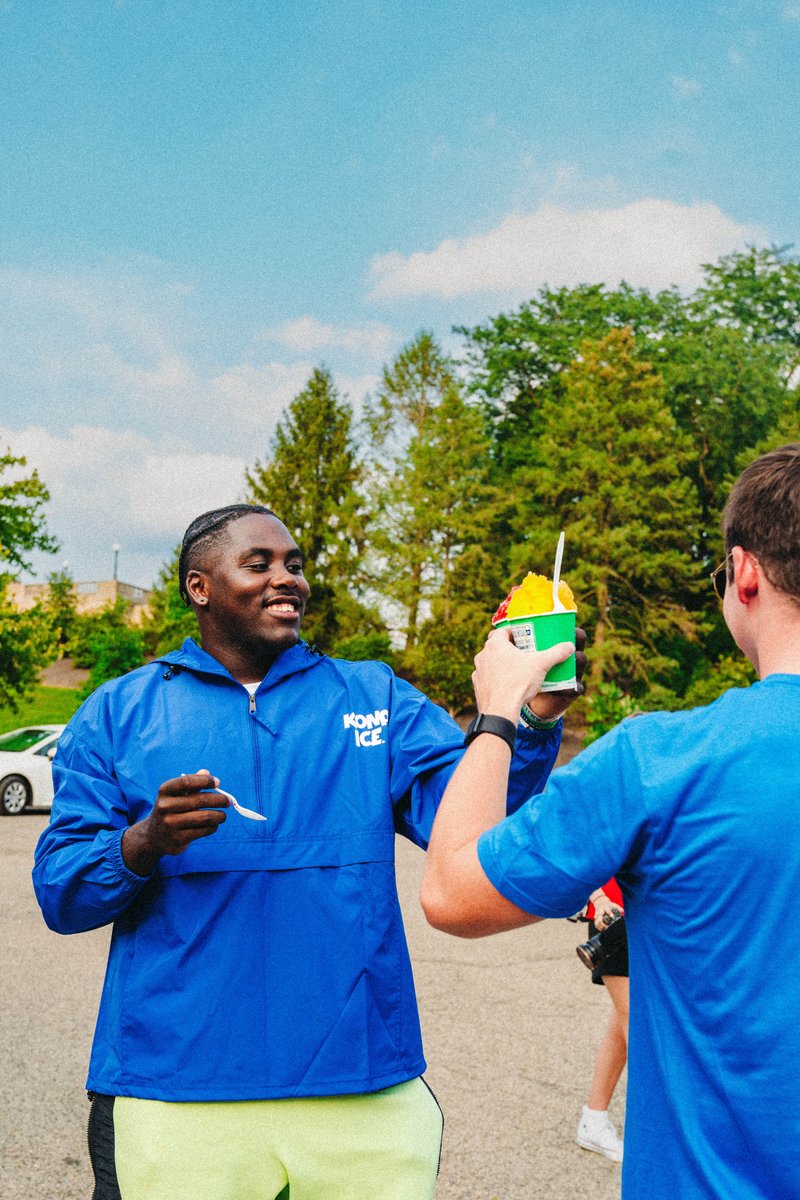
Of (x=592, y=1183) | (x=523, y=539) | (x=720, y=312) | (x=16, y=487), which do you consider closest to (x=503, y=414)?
(x=523, y=539)

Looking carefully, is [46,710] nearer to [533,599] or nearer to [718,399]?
[718,399]

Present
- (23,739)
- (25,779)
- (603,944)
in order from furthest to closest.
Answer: (23,739) → (25,779) → (603,944)

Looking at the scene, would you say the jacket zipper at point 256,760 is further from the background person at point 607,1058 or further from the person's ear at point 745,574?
the background person at point 607,1058

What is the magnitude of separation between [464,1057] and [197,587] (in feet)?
14.3

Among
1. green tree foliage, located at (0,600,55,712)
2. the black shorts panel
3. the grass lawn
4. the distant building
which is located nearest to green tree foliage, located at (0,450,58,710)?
green tree foliage, located at (0,600,55,712)

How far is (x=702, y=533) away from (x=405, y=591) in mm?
11118

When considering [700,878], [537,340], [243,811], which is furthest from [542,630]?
[537,340]

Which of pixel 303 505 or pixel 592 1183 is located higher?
pixel 303 505

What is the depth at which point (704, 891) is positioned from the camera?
149 cm

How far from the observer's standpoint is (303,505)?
5059 cm

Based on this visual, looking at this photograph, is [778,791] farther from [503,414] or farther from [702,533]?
[503,414]

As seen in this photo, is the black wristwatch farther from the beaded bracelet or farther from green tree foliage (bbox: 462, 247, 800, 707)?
green tree foliage (bbox: 462, 247, 800, 707)

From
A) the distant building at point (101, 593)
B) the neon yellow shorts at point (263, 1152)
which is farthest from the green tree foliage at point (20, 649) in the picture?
the distant building at point (101, 593)

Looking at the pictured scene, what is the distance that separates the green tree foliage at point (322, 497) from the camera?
154 feet
